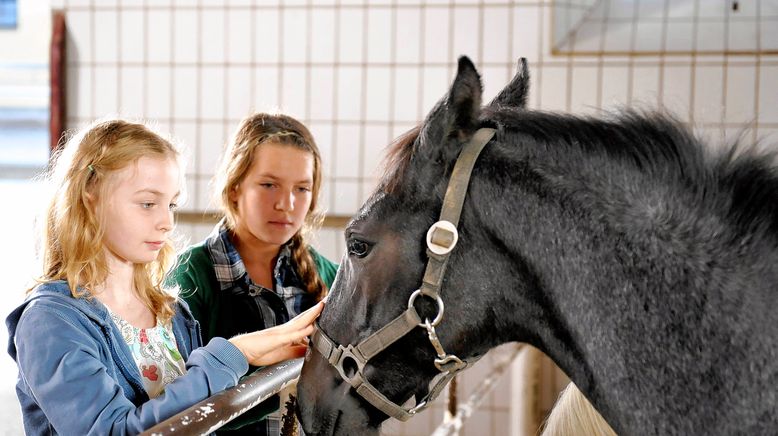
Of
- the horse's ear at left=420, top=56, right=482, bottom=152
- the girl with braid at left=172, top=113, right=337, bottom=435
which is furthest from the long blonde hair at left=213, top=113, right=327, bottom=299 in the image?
the horse's ear at left=420, top=56, right=482, bottom=152

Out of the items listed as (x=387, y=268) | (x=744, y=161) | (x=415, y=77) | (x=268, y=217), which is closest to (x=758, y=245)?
(x=744, y=161)

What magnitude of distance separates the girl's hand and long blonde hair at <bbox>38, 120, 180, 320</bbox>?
7.1 inches

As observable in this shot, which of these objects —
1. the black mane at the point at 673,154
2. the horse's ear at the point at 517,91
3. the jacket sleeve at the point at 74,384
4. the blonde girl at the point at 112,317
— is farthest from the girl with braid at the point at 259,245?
the black mane at the point at 673,154

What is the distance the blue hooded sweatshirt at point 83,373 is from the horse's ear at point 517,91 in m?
0.61

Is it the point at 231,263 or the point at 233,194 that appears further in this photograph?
the point at 233,194

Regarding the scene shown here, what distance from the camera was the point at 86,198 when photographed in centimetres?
125

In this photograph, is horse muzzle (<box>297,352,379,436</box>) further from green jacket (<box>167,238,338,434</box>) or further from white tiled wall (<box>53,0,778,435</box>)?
white tiled wall (<box>53,0,778,435</box>)

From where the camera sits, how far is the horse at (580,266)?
1012mm

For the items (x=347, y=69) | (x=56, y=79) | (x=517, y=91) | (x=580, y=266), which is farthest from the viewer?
(x=56, y=79)

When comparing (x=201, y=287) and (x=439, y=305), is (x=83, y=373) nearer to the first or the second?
(x=439, y=305)

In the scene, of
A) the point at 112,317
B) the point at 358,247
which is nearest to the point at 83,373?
the point at 112,317

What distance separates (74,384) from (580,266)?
70 centimetres

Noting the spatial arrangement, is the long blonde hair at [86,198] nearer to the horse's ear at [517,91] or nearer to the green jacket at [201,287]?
the green jacket at [201,287]

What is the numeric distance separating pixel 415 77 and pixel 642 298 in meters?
2.98
